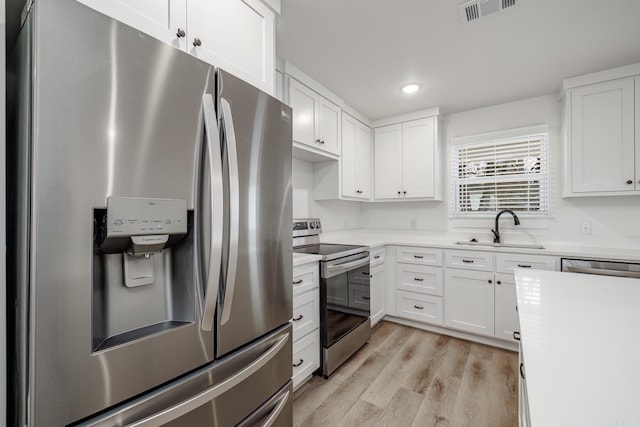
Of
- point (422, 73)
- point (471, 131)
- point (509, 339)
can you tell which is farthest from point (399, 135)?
point (509, 339)

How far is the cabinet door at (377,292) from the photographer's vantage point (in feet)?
9.38

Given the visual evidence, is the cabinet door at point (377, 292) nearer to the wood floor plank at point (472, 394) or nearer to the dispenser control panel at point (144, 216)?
the wood floor plank at point (472, 394)

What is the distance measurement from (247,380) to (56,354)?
0.62m

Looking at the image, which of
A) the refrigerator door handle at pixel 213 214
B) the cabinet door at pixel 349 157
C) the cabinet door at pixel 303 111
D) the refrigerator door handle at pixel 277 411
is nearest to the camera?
the refrigerator door handle at pixel 213 214

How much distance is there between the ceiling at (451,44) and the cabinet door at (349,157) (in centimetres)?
38

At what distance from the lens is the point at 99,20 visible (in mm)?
714

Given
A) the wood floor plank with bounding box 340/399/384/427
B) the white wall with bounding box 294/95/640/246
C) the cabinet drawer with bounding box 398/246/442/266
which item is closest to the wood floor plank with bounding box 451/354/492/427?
the wood floor plank with bounding box 340/399/384/427

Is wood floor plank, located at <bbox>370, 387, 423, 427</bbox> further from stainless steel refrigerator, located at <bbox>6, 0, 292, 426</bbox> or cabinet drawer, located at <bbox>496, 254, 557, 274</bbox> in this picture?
cabinet drawer, located at <bbox>496, 254, 557, 274</bbox>

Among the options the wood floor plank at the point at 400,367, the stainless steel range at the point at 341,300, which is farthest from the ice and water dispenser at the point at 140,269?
the wood floor plank at the point at 400,367

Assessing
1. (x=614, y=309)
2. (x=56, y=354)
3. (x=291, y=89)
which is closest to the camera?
(x=56, y=354)

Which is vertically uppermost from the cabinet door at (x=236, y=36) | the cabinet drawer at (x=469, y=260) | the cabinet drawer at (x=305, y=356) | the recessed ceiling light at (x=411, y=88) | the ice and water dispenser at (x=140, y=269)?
the recessed ceiling light at (x=411, y=88)

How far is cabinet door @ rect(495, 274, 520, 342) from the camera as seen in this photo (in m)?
2.52

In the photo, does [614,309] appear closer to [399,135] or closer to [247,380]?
[247,380]

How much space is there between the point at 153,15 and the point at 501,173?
3328 mm
